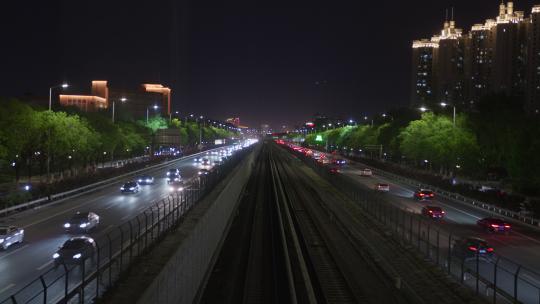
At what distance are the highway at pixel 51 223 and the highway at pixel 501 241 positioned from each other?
15418 mm

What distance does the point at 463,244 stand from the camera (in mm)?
22391

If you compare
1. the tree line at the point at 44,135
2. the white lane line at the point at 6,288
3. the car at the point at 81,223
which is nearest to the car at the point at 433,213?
the car at the point at 81,223

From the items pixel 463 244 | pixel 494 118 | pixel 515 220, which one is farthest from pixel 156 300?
pixel 494 118

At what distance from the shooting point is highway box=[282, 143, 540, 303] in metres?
19.6

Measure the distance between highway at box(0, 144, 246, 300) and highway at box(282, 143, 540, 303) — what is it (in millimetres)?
15418

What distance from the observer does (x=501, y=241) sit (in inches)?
1275

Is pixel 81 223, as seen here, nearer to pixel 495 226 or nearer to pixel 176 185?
pixel 495 226

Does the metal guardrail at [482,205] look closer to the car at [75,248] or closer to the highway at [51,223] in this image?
the highway at [51,223]

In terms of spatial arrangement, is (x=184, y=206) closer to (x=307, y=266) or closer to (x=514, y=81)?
(x=307, y=266)

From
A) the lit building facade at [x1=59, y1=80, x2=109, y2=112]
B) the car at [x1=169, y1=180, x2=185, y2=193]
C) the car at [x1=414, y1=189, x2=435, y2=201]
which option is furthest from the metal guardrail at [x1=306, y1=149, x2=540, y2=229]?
the lit building facade at [x1=59, y1=80, x2=109, y2=112]

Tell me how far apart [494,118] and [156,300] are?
238 ft

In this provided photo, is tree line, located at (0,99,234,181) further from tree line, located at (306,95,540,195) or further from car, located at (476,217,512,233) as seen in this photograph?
tree line, located at (306,95,540,195)

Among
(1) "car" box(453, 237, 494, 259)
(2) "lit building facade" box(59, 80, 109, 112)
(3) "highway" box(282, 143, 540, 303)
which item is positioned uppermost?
(2) "lit building facade" box(59, 80, 109, 112)

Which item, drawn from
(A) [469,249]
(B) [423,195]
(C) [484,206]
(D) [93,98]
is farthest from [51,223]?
Result: (D) [93,98]
